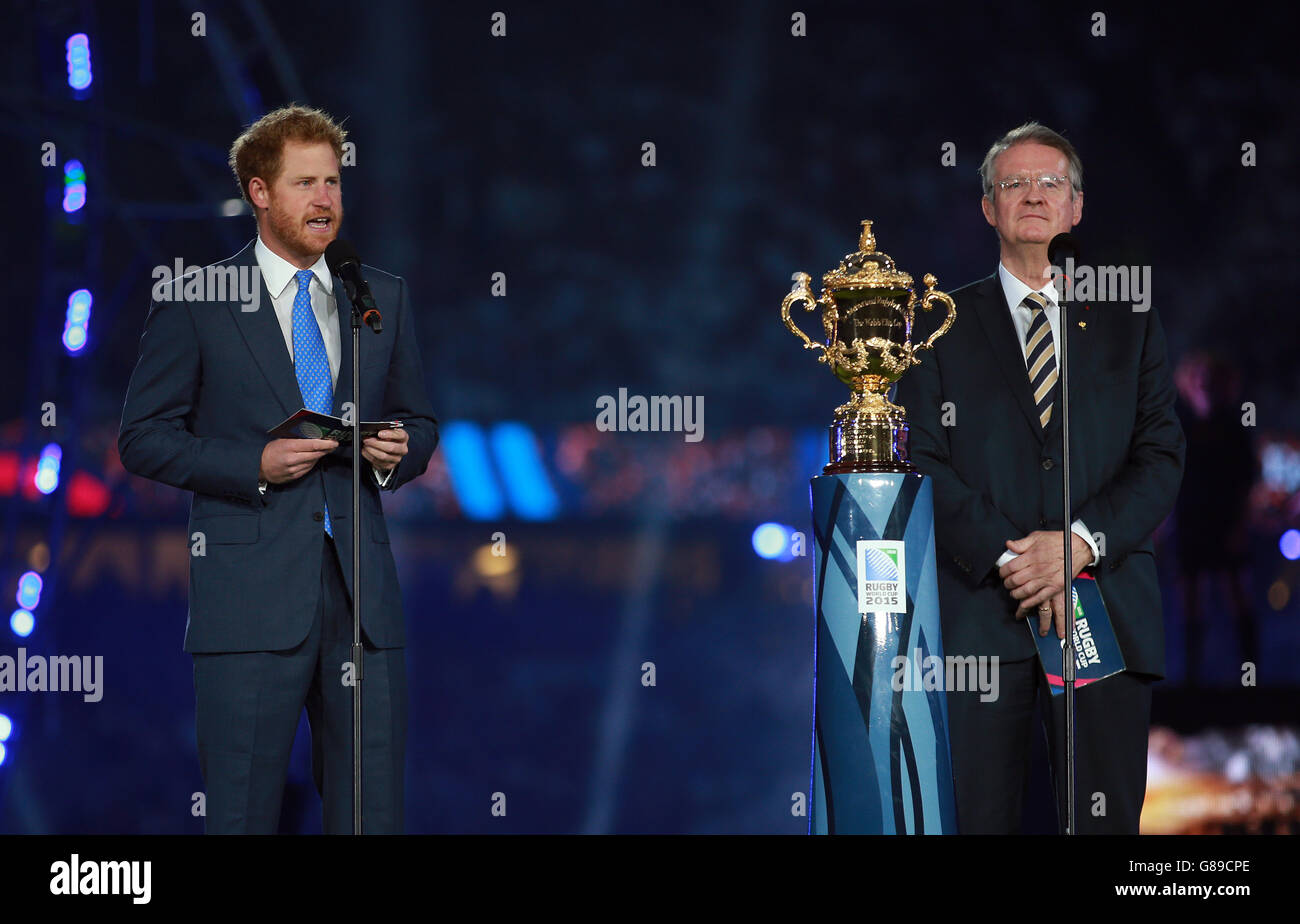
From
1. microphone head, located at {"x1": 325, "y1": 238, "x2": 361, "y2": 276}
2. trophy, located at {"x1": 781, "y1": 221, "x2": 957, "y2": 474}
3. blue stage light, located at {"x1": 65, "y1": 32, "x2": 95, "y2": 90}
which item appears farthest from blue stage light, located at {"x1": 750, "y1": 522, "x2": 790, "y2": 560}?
blue stage light, located at {"x1": 65, "y1": 32, "x2": 95, "y2": 90}

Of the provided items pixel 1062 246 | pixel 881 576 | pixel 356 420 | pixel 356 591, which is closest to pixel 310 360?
pixel 356 420

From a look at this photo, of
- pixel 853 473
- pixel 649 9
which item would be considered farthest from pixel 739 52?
pixel 853 473

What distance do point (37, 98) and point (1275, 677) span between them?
4072mm

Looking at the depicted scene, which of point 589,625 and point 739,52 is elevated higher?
point 739,52

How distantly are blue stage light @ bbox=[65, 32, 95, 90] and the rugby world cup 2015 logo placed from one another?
301 cm

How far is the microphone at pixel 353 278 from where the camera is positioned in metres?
3.01

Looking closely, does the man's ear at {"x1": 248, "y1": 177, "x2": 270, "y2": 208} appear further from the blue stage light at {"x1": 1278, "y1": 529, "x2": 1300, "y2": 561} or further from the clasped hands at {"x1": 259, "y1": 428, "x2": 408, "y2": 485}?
the blue stage light at {"x1": 1278, "y1": 529, "x2": 1300, "y2": 561}

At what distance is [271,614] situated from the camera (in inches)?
125

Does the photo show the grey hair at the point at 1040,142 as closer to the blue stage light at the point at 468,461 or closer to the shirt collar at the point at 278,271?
the shirt collar at the point at 278,271

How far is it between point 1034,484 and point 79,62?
3.13 m

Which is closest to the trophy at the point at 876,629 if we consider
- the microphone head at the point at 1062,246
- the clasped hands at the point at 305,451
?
the microphone head at the point at 1062,246

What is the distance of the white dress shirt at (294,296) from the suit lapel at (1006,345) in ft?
4.73

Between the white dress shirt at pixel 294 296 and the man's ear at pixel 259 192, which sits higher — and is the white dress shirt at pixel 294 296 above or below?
below
